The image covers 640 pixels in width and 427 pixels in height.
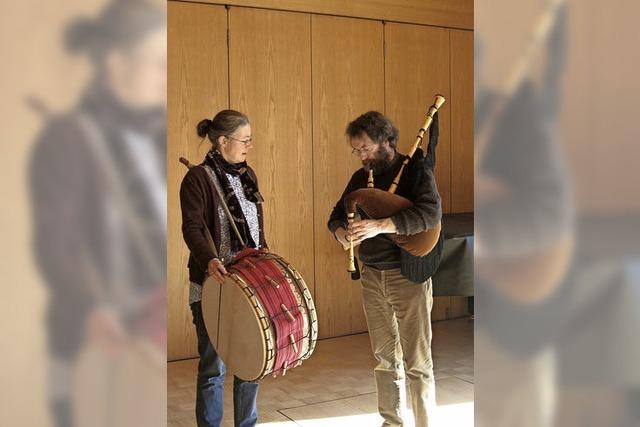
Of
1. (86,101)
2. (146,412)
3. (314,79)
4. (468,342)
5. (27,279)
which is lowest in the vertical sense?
(468,342)

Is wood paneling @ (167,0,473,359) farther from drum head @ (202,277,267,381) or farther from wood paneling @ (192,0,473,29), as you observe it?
drum head @ (202,277,267,381)

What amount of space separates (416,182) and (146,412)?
7.97ft

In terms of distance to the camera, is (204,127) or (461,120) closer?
(204,127)

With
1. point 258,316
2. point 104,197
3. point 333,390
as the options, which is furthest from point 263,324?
point 104,197

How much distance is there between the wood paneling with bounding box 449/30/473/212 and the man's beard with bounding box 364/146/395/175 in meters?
3.51

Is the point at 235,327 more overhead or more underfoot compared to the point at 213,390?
more overhead

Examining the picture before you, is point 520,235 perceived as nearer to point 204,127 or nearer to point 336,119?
point 204,127

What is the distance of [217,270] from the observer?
288cm

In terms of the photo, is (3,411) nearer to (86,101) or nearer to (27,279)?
(27,279)

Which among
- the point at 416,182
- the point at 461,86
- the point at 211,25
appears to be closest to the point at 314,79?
the point at 211,25

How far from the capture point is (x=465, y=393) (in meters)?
4.39

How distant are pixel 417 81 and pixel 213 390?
389cm

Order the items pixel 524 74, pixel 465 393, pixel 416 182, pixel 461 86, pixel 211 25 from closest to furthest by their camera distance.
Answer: pixel 524 74 → pixel 416 182 → pixel 465 393 → pixel 211 25 → pixel 461 86

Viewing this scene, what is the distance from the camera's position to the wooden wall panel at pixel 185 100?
5176mm
